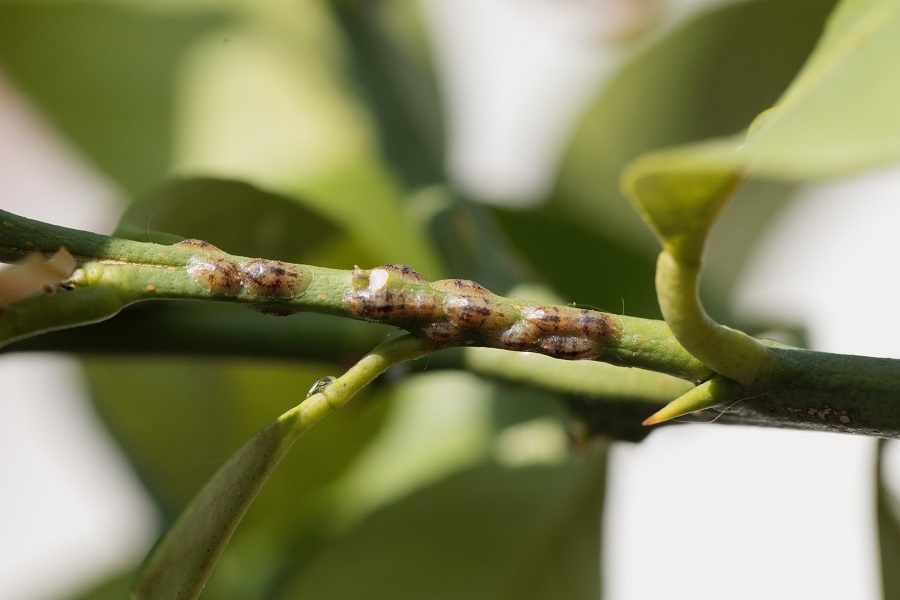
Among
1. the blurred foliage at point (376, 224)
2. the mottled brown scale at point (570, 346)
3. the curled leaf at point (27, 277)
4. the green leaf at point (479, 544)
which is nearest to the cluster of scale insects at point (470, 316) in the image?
the mottled brown scale at point (570, 346)

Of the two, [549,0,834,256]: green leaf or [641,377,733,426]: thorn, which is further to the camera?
[549,0,834,256]: green leaf

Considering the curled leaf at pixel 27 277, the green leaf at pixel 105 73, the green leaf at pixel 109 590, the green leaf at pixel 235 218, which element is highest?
the green leaf at pixel 105 73

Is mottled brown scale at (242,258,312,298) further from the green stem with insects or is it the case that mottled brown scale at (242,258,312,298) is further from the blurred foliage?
the blurred foliage

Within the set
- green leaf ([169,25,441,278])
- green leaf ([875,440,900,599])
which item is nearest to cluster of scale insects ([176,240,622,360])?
green leaf ([875,440,900,599])

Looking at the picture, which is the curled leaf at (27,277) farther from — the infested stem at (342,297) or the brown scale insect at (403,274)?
the brown scale insect at (403,274)

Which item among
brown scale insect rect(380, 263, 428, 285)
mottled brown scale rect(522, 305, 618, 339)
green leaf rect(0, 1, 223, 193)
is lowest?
mottled brown scale rect(522, 305, 618, 339)

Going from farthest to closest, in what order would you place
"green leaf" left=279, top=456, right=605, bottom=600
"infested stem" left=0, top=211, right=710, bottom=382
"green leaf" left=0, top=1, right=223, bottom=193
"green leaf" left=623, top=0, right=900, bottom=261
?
1. "green leaf" left=0, top=1, right=223, bottom=193
2. "green leaf" left=279, top=456, right=605, bottom=600
3. "infested stem" left=0, top=211, right=710, bottom=382
4. "green leaf" left=623, top=0, right=900, bottom=261

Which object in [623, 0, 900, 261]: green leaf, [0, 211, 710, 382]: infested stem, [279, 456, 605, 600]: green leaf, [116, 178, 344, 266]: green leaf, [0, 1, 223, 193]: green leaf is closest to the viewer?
[623, 0, 900, 261]: green leaf
